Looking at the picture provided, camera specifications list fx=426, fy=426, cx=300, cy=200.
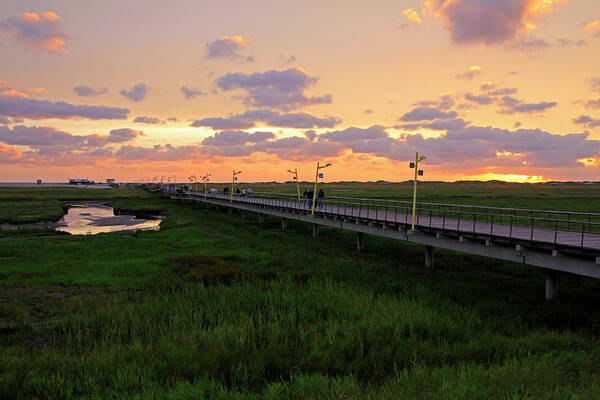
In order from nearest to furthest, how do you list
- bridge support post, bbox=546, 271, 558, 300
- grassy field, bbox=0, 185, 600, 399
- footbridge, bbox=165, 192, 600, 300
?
grassy field, bbox=0, 185, 600, 399 < footbridge, bbox=165, 192, 600, 300 < bridge support post, bbox=546, 271, 558, 300

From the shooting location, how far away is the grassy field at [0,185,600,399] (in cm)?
966

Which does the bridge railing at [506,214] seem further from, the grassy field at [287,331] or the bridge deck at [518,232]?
the grassy field at [287,331]

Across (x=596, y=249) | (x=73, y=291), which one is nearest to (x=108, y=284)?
(x=73, y=291)

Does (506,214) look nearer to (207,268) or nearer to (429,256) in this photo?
(429,256)

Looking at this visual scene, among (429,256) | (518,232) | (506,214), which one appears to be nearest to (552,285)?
(518,232)

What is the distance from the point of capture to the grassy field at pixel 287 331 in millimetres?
9656

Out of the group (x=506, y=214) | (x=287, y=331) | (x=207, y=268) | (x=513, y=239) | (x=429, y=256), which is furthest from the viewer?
(x=506, y=214)

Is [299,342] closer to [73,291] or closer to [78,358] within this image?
[78,358]

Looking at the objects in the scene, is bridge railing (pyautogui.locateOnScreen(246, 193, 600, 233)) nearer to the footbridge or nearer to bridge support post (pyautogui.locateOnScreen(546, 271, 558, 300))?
the footbridge

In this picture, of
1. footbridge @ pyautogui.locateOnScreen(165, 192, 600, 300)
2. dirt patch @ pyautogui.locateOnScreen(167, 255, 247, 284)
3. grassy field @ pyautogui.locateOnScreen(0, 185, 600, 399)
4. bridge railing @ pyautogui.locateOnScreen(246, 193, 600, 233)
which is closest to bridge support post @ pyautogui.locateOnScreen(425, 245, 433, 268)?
footbridge @ pyautogui.locateOnScreen(165, 192, 600, 300)

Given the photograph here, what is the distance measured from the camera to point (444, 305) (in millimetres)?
17016

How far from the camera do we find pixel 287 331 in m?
13.2

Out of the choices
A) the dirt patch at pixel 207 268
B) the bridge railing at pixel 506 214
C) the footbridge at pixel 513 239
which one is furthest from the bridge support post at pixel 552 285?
the dirt patch at pixel 207 268

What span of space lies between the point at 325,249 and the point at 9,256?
22.2 m
